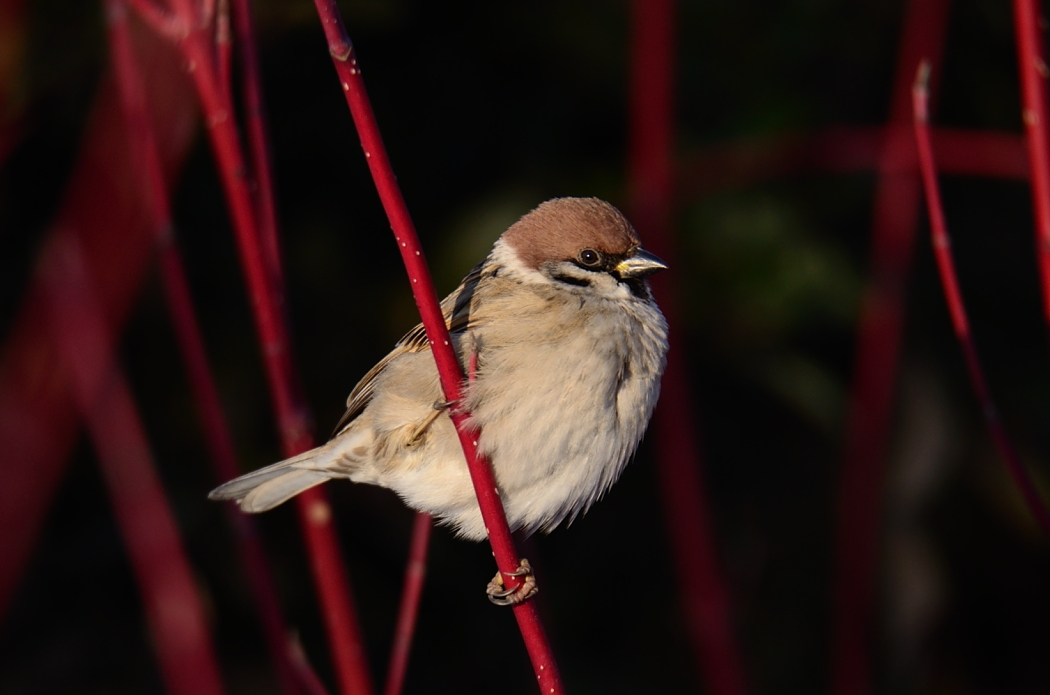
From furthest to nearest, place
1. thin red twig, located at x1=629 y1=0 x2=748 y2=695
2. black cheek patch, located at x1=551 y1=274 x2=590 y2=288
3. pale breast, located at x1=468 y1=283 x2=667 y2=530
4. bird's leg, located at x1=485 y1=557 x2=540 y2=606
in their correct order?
thin red twig, located at x1=629 y1=0 x2=748 y2=695
black cheek patch, located at x1=551 y1=274 x2=590 y2=288
pale breast, located at x1=468 y1=283 x2=667 y2=530
bird's leg, located at x1=485 y1=557 x2=540 y2=606

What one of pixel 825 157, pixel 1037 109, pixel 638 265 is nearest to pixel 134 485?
pixel 638 265

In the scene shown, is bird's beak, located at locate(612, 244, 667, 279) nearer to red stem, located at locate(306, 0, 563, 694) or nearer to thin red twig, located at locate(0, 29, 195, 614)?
red stem, located at locate(306, 0, 563, 694)

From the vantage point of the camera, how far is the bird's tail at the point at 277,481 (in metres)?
2.13

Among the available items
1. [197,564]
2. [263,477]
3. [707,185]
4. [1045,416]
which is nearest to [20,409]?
[263,477]

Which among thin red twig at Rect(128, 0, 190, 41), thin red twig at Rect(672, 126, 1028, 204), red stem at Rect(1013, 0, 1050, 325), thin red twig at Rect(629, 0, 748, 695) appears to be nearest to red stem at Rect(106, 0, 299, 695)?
thin red twig at Rect(128, 0, 190, 41)

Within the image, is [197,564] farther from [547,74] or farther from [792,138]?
[792,138]

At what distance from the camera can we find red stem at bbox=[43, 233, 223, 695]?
1.49 meters

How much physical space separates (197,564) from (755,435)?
171cm

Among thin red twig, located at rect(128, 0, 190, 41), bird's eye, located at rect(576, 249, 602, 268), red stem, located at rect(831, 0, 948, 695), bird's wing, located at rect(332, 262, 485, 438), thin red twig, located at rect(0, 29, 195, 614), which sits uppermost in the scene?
thin red twig, located at rect(128, 0, 190, 41)

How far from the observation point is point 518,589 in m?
1.46

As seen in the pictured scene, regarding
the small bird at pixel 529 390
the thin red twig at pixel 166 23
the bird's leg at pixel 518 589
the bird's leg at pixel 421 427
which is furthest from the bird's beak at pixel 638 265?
the thin red twig at pixel 166 23

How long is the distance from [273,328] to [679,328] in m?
1.62

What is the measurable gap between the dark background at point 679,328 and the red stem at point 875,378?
26 centimetres

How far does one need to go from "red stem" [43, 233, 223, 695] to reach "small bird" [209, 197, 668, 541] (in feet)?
0.61
